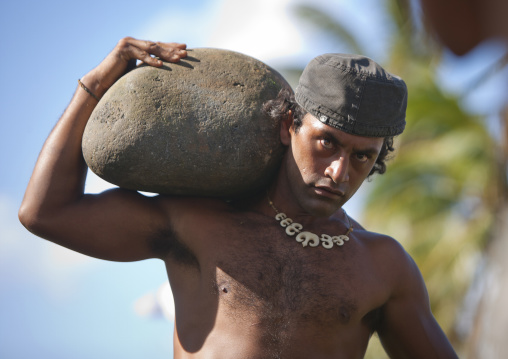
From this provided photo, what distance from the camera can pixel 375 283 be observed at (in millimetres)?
3119

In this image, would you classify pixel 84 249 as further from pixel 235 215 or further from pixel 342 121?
pixel 342 121

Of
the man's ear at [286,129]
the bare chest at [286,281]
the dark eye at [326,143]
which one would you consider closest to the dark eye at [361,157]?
the dark eye at [326,143]

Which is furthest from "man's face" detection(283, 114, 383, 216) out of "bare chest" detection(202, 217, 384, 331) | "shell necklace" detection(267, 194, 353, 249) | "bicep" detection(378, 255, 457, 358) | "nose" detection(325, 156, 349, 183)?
"bicep" detection(378, 255, 457, 358)

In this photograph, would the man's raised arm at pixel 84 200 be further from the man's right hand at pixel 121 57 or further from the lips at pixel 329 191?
the lips at pixel 329 191

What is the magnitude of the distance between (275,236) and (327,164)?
0.41 m

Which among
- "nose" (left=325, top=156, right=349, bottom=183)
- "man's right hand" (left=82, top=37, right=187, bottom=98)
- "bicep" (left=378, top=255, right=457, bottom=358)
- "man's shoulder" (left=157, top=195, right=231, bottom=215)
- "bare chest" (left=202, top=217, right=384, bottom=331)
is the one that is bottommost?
"bicep" (left=378, top=255, right=457, bottom=358)

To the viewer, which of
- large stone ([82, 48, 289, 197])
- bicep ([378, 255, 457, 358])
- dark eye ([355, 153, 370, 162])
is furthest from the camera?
bicep ([378, 255, 457, 358])

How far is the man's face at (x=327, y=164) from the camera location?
9.82 ft

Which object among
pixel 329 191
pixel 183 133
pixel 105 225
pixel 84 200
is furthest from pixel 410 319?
pixel 84 200

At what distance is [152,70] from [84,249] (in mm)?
832

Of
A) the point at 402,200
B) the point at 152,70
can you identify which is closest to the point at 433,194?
the point at 402,200

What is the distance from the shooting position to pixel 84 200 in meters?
3.04

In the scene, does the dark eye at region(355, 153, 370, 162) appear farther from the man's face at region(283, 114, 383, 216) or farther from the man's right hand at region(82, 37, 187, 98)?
the man's right hand at region(82, 37, 187, 98)

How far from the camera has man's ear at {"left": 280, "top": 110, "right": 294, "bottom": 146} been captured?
10.3 feet
